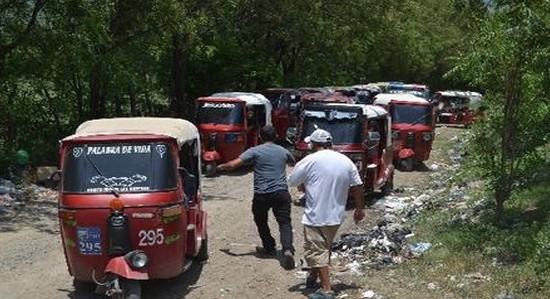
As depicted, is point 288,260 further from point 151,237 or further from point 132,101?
point 132,101

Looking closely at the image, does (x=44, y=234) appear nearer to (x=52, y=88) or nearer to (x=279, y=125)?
(x=52, y=88)

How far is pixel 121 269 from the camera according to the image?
25.5 feet

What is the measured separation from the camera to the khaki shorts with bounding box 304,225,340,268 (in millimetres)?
8289

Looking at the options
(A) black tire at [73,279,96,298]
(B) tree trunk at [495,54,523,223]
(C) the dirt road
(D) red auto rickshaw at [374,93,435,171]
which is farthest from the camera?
(D) red auto rickshaw at [374,93,435,171]

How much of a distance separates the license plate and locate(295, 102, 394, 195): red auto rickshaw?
772 centimetres

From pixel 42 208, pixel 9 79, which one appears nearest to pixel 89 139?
pixel 42 208

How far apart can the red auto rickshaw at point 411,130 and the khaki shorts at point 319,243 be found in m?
13.7

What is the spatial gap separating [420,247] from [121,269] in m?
4.74

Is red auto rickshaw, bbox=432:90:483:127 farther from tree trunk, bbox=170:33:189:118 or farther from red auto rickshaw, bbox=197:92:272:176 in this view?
red auto rickshaw, bbox=197:92:272:176

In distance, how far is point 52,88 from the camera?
20.8 metres

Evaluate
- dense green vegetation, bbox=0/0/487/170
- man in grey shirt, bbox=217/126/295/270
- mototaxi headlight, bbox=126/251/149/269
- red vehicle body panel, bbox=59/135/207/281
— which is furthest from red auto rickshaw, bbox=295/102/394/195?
mototaxi headlight, bbox=126/251/149/269

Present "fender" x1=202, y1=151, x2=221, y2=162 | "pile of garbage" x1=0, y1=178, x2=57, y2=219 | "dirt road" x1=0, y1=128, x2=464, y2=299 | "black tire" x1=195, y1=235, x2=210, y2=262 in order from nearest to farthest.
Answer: "dirt road" x1=0, y1=128, x2=464, y2=299 < "black tire" x1=195, y1=235, x2=210, y2=262 < "pile of garbage" x1=0, y1=178, x2=57, y2=219 < "fender" x1=202, y1=151, x2=221, y2=162

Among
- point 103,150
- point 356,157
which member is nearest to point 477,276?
point 103,150

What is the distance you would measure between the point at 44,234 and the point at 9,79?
6585 mm
